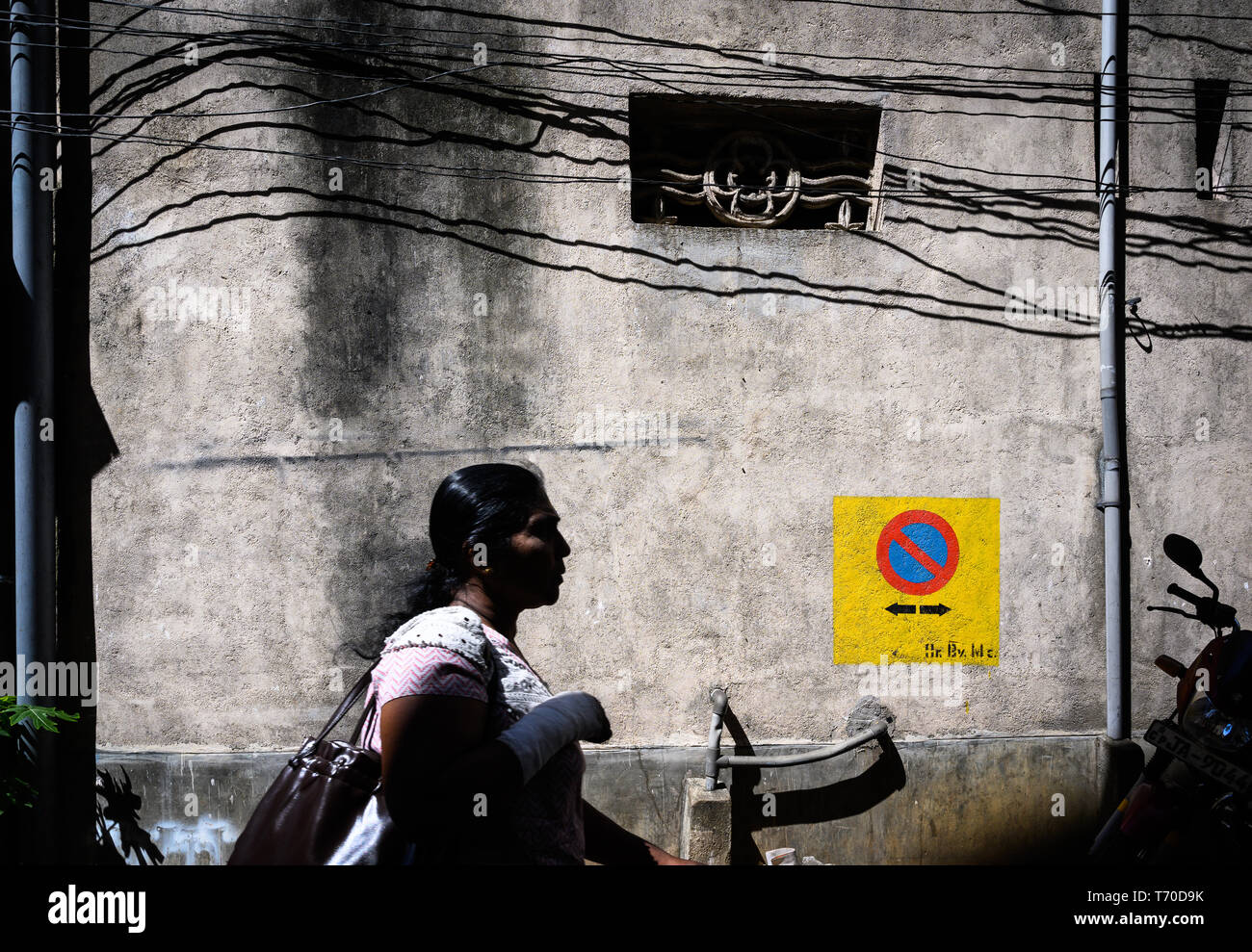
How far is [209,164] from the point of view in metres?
4.77

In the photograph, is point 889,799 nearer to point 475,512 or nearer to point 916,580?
point 916,580

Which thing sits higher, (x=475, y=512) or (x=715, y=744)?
(x=475, y=512)

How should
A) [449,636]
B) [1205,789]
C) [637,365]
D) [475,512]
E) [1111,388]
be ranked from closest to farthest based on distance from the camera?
[449,636] < [475,512] < [1205,789] < [637,365] < [1111,388]

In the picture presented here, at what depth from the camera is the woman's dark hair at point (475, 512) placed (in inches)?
89.5

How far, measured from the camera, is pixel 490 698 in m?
1.98

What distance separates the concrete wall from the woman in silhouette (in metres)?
2.56

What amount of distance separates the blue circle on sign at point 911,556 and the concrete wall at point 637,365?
0.25 metres

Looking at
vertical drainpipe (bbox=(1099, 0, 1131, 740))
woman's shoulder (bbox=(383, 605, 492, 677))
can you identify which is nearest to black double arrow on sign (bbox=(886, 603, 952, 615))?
vertical drainpipe (bbox=(1099, 0, 1131, 740))

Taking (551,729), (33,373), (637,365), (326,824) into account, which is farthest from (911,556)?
(33,373)

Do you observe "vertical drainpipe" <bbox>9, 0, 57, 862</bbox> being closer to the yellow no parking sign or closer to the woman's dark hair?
the woman's dark hair

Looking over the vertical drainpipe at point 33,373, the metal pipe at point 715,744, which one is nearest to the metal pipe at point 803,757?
the metal pipe at point 715,744

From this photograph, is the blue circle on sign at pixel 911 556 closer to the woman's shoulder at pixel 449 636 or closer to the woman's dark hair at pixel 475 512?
the woman's dark hair at pixel 475 512

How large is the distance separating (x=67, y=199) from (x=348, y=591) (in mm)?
2600

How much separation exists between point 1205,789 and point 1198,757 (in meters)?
0.13
